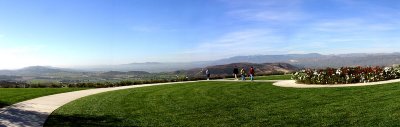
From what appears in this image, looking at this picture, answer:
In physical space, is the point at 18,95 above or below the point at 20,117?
above

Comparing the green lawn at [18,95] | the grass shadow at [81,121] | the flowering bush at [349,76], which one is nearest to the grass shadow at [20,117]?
the grass shadow at [81,121]

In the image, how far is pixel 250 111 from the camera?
47.3 feet

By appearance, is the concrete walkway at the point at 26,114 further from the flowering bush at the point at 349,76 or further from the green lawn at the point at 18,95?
the flowering bush at the point at 349,76

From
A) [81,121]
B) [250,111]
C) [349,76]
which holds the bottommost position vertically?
[81,121]

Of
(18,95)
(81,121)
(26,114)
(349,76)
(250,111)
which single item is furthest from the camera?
(349,76)

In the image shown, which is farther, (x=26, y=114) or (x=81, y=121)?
(x=26, y=114)

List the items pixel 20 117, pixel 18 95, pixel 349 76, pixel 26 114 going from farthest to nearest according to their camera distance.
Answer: pixel 349 76 → pixel 18 95 → pixel 26 114 → pixel 20 117

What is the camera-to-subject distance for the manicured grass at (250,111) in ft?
40.0

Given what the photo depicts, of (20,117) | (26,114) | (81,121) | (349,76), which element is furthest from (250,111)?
(349,76)

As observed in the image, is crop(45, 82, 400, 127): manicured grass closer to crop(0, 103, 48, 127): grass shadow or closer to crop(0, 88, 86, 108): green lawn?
crop(0, 103, 48, 127): grass shadow

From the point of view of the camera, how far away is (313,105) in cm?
1498

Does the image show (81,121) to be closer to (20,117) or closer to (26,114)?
(20,117)

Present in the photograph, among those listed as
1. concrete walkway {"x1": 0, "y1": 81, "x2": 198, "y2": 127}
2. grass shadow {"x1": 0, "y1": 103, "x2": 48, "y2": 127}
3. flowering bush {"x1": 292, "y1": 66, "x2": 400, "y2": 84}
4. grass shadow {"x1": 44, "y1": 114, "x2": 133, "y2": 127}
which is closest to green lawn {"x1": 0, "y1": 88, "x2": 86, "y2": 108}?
concrete walkway {"x1": 0, "y1": 81, "x2": 198, "y2": 127}

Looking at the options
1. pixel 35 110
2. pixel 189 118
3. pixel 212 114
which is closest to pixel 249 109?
pixel 212 114
